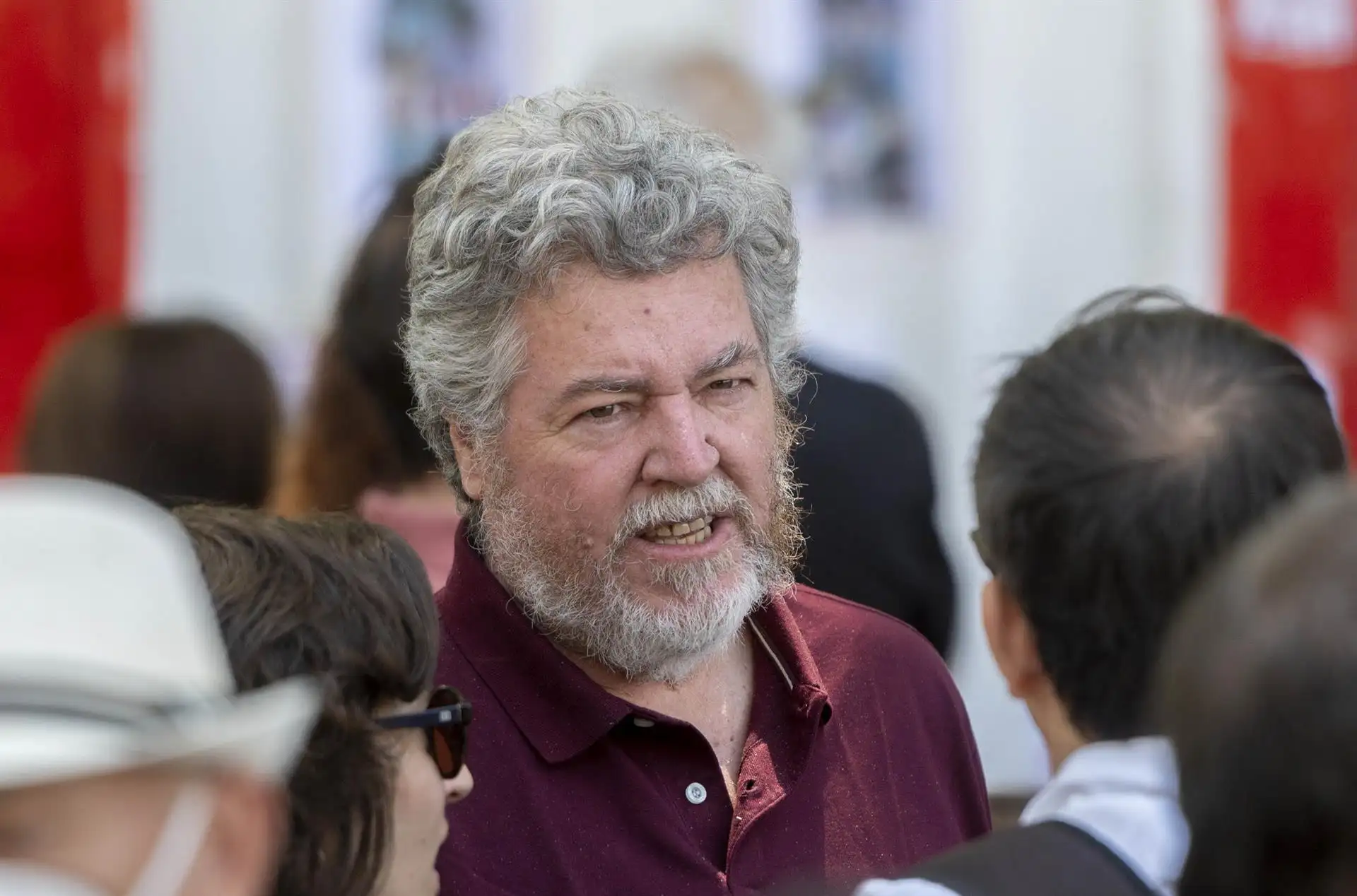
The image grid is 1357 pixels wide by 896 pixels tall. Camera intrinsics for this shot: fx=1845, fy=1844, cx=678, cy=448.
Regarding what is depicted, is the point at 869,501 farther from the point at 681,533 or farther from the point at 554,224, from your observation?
the point at 554,224

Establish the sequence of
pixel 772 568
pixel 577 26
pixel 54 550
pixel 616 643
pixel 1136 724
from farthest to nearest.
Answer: pixel 577 26, pixel 772 568, pixel 616 643, pixel 1136 724, pixel 54 550

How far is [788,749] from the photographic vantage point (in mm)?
2568

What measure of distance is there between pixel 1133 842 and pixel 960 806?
0.99 meters

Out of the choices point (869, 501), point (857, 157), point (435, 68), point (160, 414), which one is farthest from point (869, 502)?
point (435, 68)

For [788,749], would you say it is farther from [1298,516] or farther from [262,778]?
[1298,516]

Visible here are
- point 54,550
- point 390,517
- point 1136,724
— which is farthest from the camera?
point 390,517

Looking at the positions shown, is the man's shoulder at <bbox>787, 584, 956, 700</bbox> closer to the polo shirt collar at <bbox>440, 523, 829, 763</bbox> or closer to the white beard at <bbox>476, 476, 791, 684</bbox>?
the polo shirt collar at <bbox>440, 523, 829, 763</bbox>

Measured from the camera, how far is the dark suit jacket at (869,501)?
3.45 meters

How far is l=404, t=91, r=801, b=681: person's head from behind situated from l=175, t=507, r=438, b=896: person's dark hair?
1.70ft

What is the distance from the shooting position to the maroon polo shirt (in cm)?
236

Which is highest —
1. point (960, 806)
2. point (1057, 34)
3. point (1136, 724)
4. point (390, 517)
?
point (1057, 34)

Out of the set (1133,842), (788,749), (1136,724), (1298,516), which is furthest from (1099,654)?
(788,749)

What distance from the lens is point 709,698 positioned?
8.66ft

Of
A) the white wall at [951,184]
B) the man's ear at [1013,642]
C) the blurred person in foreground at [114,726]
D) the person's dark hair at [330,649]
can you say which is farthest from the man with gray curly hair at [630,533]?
the white wall at [951,184]
